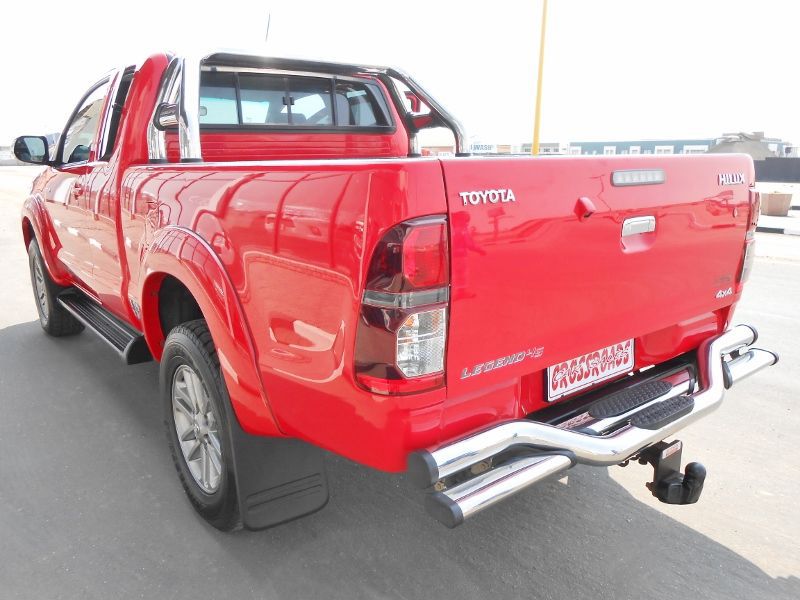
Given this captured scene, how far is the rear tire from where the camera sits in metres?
5.13

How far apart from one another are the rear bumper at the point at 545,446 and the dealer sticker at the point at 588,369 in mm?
102

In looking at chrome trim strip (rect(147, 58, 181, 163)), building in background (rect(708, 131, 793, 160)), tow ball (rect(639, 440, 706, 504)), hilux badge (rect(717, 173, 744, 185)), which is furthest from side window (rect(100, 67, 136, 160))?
building in background (rect(708, 131, 793, 160))

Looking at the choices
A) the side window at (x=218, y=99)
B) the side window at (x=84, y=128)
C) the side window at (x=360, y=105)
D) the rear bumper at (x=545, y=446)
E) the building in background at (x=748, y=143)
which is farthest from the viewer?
the building in background at (x=748, y=143)

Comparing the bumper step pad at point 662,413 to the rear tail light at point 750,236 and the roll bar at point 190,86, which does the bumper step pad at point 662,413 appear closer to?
the rear tail light at point 750,236

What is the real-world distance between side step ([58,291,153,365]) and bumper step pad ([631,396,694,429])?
8.11 feet

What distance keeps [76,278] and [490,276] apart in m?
3.70

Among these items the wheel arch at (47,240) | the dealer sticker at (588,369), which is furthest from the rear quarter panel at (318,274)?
the wheel arch at (47,240)

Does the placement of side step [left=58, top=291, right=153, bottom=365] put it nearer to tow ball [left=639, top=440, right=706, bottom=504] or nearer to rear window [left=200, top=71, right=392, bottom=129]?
rear window [left=200, top=71, right=392, bottom=129]

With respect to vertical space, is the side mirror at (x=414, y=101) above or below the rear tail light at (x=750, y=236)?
above

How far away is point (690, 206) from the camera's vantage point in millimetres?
2414

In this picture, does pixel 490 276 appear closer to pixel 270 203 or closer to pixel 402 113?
pixel 270 203

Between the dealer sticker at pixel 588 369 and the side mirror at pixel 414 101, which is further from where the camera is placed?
the side mirror at pixel 414 101

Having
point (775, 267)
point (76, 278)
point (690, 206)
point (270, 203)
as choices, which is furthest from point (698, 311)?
point (775, 267)

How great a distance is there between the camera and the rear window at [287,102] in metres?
3.67
